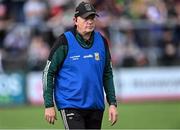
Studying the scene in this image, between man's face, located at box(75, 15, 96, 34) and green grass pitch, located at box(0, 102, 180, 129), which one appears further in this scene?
green grass pitch, located at box(0, 102, 180, 129)

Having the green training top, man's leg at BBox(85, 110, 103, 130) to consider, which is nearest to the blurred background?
man's leg at BBox(85, 110, 103, 130)

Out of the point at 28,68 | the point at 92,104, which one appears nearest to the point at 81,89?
the point at 92,104

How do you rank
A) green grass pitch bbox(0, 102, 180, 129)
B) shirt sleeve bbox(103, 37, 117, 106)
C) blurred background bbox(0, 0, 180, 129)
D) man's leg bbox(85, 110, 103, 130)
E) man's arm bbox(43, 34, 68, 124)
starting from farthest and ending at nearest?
1. blurred background bbox(0, 0, 180, 129)
2. green grass pitch bbox(0, 102, 180, 129)
3. shirt sleeve bbox(103, 37, 117, 106)
4. man's leg bbox(85, 110, 103, 130)
5. man's arm bbox(43, 34, 68, 124)

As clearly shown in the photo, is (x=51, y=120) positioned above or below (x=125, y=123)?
above

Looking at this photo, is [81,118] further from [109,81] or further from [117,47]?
[117,47]

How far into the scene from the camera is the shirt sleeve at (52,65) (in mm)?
8945

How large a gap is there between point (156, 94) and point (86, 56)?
12.7m

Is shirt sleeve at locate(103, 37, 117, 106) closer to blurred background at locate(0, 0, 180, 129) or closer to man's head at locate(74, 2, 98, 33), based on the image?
man's head at locate(74, 2, 98, 33)

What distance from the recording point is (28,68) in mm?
20859

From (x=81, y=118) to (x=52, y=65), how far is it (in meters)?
0.74

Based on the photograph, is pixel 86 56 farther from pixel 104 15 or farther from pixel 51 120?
pixel 104 15

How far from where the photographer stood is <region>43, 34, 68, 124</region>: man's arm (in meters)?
8.90

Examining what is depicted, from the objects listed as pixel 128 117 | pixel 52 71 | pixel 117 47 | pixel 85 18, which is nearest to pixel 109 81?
pixel 52 71

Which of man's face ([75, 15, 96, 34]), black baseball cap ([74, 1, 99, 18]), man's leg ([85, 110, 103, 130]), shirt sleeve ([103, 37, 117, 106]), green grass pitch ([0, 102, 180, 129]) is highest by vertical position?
black baseball cap ([74, 1, 99, 18])
